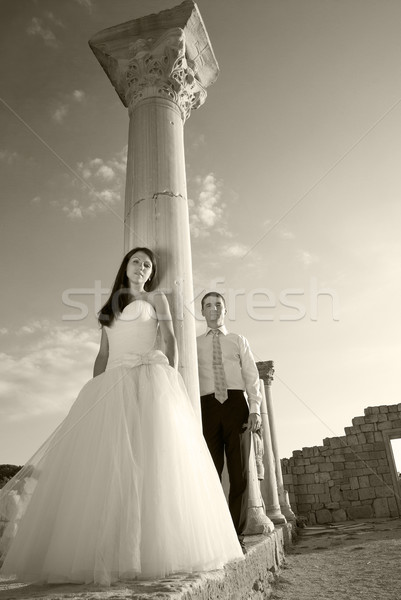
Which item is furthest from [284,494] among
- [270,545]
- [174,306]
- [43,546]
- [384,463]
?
[43,546]

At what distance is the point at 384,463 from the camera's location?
1440 cm

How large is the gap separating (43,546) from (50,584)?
0.22m

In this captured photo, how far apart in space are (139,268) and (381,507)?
1443 centimetres

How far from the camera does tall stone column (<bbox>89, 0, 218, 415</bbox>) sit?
332 centimetres

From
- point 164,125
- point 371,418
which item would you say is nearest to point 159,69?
point 164,125

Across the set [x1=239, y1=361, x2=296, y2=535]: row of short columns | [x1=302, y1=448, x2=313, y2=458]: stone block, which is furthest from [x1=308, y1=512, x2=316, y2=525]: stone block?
[x1=239, y1=361, x2=296, y2=535]: row of short columns

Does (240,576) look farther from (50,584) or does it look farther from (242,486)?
(50,584)

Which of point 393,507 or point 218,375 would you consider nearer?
point 218,375

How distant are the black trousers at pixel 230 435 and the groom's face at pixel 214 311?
684 millimetres

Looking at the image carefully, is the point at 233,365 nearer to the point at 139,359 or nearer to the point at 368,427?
the point at 139,359

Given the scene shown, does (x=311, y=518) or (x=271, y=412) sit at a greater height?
(x=271, y=412)

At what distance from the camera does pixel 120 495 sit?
195 centimetres

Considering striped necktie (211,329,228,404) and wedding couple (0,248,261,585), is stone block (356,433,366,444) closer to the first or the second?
striped necktie (211,329,228,404)

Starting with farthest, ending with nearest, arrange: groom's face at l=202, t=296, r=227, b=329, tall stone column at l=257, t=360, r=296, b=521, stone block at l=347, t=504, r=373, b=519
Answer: stone block at l=347, t=504, r=373, b=519
tall stone column at l=257, t=360, r=296, b=521
groom's face at l=202, t=296, r=227, b=329
